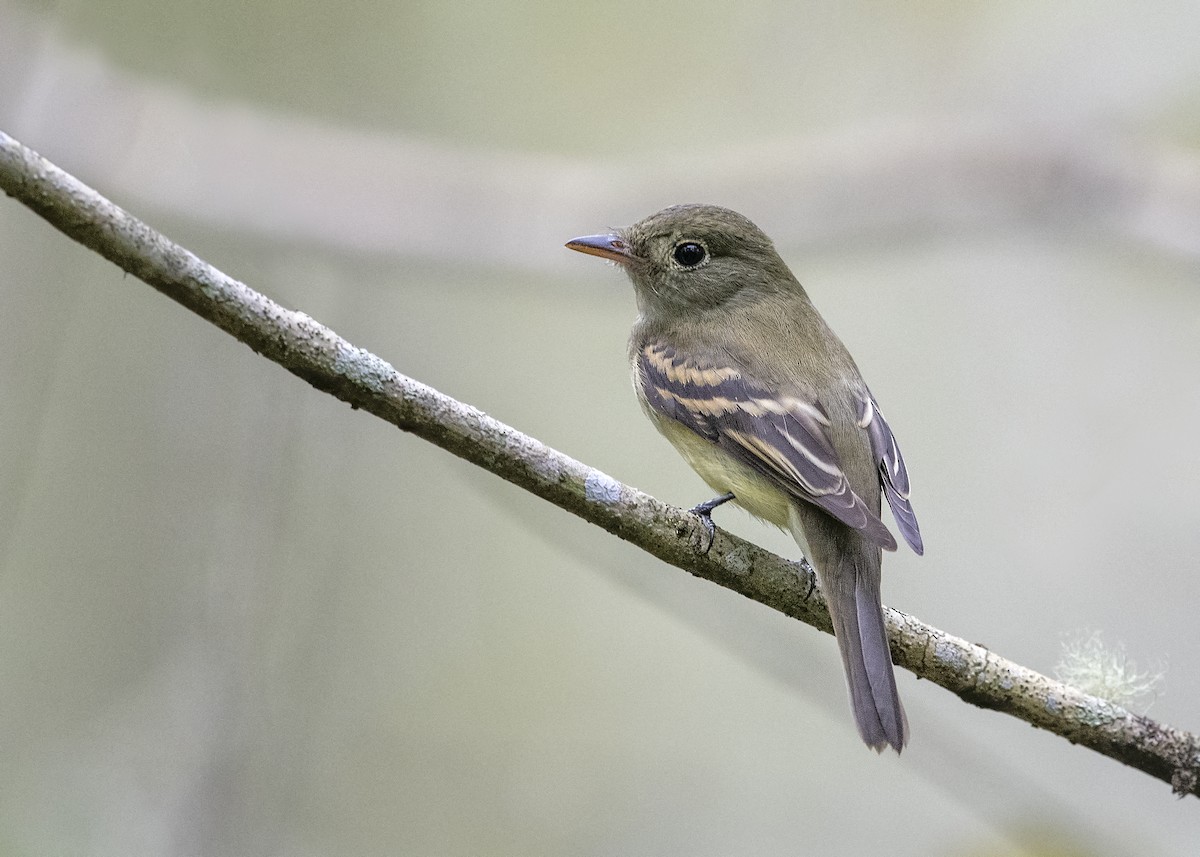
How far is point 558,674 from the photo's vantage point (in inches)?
239

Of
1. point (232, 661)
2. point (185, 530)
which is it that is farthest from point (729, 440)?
point (185, 530)

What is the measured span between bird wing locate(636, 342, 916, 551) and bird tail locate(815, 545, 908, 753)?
17cm

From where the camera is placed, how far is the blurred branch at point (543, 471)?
2459 millimetres

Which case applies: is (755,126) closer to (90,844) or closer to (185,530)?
(185,530)

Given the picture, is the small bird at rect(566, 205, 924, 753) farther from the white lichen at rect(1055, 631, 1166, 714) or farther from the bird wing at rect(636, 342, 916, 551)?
the white lichen at rect(1055, 631, 1166, 714)

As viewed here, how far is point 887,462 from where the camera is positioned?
3678 mm

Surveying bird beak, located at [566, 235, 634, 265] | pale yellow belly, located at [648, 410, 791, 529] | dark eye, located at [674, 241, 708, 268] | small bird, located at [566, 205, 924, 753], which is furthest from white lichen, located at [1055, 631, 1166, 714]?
bird beak, located at [566, 235, 634, 265]

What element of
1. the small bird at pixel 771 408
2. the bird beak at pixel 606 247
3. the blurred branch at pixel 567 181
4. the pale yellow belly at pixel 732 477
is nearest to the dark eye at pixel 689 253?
the small bird at pixel 771 408

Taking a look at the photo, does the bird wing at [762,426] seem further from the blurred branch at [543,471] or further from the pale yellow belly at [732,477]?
the blurred branch at [543,471]

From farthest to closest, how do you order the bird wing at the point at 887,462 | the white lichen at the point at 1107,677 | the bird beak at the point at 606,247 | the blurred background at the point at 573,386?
the blurred background at the point at 573,386, the bird beak at the point at 606,247, the bird wing at the point at 887,462, the white lichen at the point at 1107,677

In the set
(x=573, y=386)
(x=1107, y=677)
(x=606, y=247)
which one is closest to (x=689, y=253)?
(x=606, y=247)

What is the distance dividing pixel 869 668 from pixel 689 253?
5.98 ft

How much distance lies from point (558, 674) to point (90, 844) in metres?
2.92

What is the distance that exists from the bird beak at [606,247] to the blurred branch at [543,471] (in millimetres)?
1451
